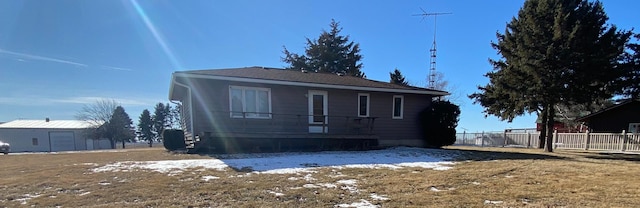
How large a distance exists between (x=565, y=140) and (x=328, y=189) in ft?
68.1

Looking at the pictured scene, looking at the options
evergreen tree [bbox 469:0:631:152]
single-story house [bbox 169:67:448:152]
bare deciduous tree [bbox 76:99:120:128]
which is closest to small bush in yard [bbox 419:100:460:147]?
single-story house [bbox 169:67:448:152]

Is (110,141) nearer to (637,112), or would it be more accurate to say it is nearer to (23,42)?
(23,42)

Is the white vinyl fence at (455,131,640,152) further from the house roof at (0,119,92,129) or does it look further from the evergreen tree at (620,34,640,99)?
the house roof at (0,119,92,129)

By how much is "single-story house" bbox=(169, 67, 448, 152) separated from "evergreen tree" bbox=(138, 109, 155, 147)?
151ft

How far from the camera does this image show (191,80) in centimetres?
1064

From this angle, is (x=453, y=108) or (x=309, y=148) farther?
(x=453, y=108)

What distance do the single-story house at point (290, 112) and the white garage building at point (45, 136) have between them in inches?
1195

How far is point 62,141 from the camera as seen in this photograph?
33938 millimetres

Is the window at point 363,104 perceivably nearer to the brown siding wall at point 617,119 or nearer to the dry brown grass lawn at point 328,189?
the dry brown grass lawn at point 328,189

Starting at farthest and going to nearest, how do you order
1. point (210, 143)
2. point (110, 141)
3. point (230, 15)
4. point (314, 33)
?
point (110, 141) < point (314, 33) < point (230, 15) < point (210, 143)

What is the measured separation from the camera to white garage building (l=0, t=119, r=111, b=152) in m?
32.5

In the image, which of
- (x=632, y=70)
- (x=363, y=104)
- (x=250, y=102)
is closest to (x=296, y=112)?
(x=250, y=102)

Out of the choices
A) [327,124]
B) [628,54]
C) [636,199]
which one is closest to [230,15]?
[327,124]

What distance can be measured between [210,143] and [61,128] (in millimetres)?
34489
